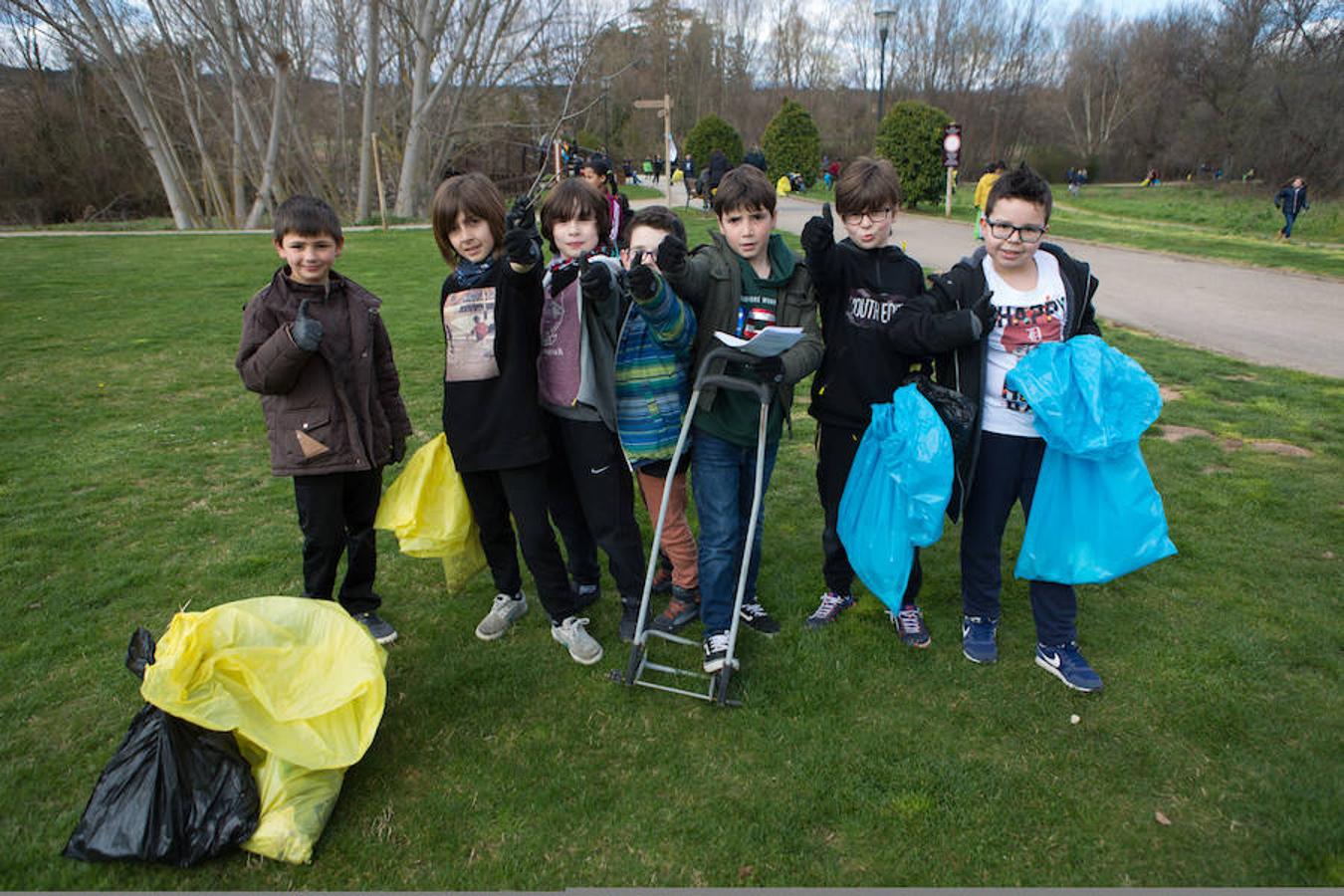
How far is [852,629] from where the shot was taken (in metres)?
3.41

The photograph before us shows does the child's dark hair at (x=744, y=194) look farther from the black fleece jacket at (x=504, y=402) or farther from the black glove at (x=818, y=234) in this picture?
the black fleece jacket at (x=504, y=402)

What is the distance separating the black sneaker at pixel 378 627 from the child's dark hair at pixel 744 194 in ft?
7.06

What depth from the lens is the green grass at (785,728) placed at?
2318 mm

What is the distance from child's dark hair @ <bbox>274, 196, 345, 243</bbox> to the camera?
9.41 ft

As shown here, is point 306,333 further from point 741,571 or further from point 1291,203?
point 1291,203

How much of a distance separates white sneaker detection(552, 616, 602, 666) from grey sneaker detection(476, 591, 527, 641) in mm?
247

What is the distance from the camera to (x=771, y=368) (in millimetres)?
2752

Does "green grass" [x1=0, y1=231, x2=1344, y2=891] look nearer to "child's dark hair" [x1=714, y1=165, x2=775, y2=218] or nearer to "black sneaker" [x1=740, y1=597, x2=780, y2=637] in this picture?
"black sneaker" [x1=740, y1=597, x2=780, y2=637]

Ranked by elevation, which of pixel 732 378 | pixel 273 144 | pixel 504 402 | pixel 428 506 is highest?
pixel 273 144

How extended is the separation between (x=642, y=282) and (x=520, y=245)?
427 mm

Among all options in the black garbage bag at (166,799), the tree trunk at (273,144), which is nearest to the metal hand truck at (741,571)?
the black garbage bag at (166,799)

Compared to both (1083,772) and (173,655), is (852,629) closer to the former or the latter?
(1083,772)

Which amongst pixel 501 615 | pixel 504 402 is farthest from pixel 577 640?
pixel 504 402

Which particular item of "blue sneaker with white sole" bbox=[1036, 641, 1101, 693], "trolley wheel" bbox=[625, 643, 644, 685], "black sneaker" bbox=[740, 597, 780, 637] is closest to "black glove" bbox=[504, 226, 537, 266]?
"trolley wheel" bbox=[625, 643, 644, 685]
